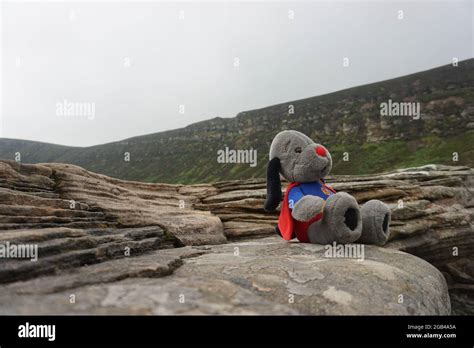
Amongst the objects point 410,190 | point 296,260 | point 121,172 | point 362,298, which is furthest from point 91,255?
point 121,172

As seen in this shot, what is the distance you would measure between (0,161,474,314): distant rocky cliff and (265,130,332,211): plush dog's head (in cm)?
192

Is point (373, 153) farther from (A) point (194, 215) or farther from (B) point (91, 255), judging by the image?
(B) point (91, 255)

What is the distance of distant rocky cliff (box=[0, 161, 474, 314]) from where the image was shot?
4873mm

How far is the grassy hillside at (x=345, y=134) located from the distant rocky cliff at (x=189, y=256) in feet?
230

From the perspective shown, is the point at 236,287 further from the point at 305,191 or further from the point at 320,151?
the point at 320,151

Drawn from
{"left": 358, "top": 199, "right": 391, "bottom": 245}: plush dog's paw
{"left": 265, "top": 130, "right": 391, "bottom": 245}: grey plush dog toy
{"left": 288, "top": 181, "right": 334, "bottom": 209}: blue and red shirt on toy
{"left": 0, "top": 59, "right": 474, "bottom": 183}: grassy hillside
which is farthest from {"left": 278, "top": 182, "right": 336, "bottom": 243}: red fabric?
{"left": 0, "top": 59, "right": 474, "bottom": 183}: grassy hillside

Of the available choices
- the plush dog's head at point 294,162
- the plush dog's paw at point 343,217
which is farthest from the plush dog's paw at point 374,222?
the plush dog's head at point 294,162

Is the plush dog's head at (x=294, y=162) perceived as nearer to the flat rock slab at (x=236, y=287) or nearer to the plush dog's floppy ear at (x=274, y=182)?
the plush dog's floppy ear at (x=274, y=182)

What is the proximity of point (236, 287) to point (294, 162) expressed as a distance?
579 centimetres

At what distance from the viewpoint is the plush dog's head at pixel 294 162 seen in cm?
1029

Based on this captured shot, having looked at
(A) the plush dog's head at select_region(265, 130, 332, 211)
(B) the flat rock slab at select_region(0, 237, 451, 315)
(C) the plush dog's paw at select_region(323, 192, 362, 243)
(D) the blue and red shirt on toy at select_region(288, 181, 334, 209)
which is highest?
(A) the plush dog's head at select_region(265, 130, 332, 211)

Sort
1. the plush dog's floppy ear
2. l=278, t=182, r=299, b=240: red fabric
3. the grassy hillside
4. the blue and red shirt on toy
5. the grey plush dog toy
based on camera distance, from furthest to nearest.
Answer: the grassy hillside < the plush dog's floppy ear < l=278, t=182, r=299, b=240: red fabric < the blue and red shirt on toy < the grey plush dog toy

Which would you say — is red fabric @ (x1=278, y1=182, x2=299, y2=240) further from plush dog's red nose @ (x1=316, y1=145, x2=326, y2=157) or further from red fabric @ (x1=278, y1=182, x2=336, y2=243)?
plush dog's red nose @ (x1=316, y1=145, x2=326, y2=157)

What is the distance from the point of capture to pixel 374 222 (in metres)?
10.2
